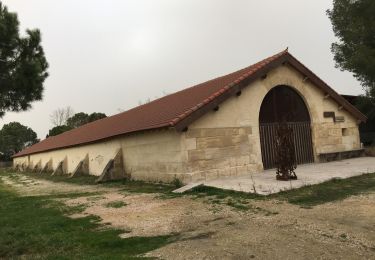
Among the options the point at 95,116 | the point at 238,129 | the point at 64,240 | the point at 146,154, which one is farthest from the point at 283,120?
the point at 95,116

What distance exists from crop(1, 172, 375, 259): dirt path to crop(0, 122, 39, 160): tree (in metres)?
72.8

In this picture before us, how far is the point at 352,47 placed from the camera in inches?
1036

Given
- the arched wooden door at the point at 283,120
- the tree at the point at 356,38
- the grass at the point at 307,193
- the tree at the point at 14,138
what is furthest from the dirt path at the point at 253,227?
the tree at the point at 14,138

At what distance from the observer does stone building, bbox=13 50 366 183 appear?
1372 centimetres

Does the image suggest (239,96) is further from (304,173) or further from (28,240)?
(28,240)

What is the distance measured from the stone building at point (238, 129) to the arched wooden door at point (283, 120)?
4 cm

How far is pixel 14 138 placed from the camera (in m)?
76.8

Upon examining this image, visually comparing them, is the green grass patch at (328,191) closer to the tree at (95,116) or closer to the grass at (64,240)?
the grass at (64,240)

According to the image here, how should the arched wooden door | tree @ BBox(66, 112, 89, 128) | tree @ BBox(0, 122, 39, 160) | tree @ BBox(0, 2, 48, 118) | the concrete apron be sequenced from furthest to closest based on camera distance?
tree @ BBox(0, 122, 39, 160)
tree @ BBox(66, 112, 89, 128)
the arched wooden door
the concrete apron
tree @ BBox(0, 2, 48, 118)

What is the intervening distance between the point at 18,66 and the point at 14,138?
2899 inches

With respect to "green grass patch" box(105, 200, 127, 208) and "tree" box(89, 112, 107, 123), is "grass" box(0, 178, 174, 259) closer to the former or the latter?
"green grass patch" box(105, 200, 127, 208)

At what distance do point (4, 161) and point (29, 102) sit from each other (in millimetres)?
70115

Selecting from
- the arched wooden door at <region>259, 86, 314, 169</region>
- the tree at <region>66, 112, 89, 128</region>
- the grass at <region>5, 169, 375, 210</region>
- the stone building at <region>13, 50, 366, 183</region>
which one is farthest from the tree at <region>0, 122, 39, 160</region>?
the grass at <region>5, 169, 375, 210</region>

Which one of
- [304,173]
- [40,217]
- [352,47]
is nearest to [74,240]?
[40,217]
